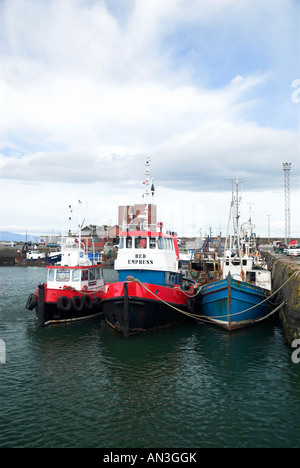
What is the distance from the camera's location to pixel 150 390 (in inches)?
516

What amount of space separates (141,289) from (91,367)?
525 centimetres

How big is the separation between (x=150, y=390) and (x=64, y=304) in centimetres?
1143

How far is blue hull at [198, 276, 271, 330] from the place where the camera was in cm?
2081

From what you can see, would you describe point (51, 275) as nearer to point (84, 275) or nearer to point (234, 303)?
point (84, 275)

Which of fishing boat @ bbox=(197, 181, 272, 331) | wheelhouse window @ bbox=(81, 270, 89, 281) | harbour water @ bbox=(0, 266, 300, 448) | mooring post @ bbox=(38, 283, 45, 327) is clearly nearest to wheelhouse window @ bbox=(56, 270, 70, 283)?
wheelhouse window @ bbox=(81, 270, 89, 281)

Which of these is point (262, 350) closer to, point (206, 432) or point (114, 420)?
point (206, 432)

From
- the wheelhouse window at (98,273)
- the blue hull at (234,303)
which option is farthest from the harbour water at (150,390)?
the wheelhouse window at (98,273)

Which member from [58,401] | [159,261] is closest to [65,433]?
[58,401]

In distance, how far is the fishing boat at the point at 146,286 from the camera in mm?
19208

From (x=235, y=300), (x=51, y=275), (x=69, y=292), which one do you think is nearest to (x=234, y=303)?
(x=235, y=300)

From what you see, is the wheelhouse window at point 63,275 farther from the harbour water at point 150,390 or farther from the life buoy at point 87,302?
the harbour water at point 150,390

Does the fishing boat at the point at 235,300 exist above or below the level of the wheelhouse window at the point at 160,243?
below

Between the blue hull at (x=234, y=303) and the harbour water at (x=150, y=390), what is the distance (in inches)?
39.3

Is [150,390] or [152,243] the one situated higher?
[152,243]
